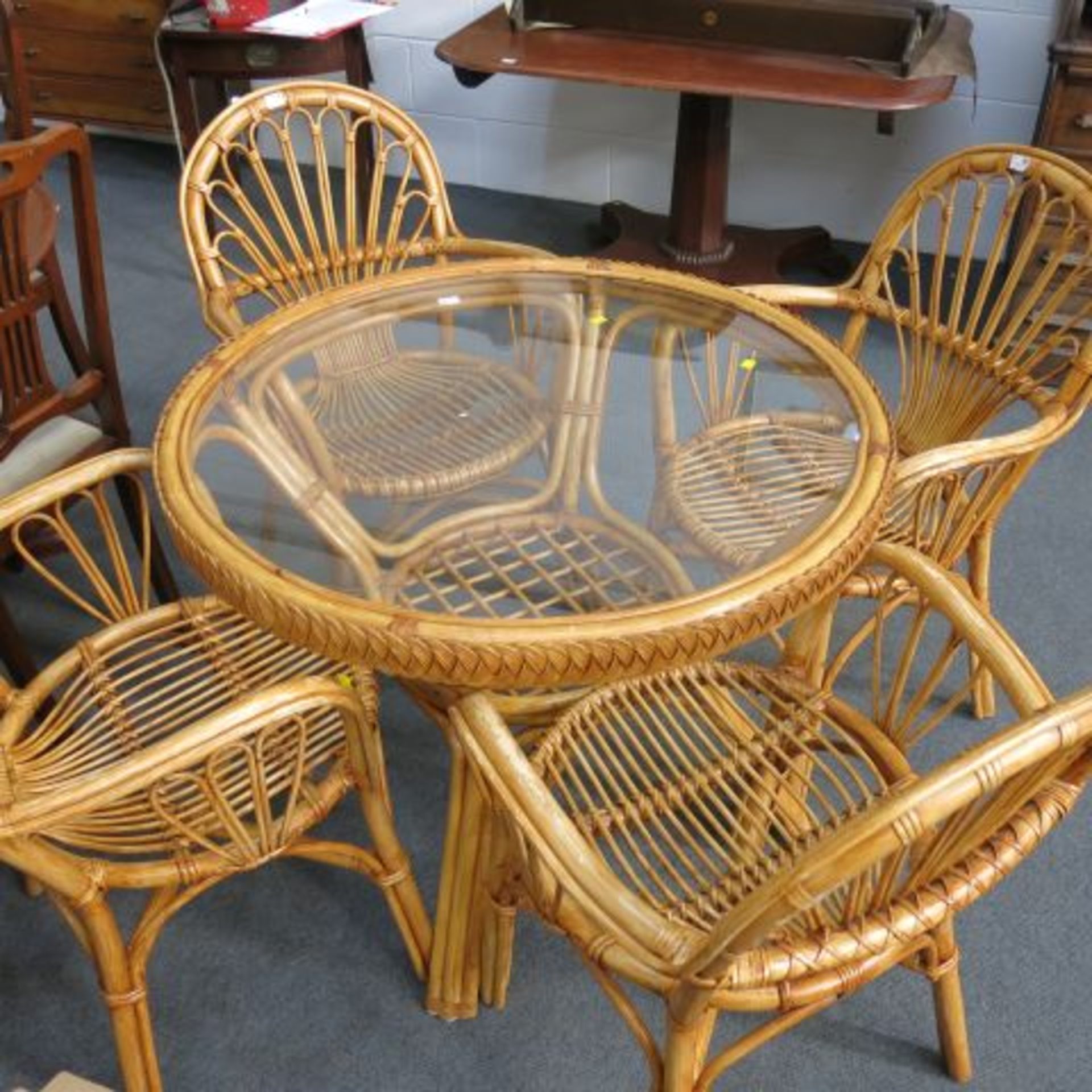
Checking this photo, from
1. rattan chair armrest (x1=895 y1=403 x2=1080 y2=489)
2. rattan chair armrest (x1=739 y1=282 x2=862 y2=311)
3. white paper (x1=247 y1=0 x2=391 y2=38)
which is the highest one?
white paper (x1=247 y1=0 x2=391 y2=38)

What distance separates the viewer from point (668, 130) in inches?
136

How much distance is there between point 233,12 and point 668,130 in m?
1.32

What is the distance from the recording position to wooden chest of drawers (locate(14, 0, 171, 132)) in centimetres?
362

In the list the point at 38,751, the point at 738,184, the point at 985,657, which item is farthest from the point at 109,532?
the point at 738,184

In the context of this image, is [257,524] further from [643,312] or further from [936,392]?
[936,392]

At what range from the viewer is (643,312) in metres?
1.65

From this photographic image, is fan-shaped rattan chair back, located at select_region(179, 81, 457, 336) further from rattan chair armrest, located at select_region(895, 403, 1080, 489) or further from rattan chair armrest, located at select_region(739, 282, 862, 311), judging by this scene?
rattan chair armrest, located at select_region(895, 403, 1080, 489)

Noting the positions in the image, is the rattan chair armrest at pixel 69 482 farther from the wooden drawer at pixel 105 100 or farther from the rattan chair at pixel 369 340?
the wooden drawer at pixel 105 100

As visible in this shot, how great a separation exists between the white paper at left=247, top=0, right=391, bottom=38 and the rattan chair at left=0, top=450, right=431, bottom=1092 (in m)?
1.83

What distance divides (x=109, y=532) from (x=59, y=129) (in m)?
0.66

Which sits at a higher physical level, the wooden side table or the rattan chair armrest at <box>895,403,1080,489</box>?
the wooden side table

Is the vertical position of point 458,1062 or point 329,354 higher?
point 329,354

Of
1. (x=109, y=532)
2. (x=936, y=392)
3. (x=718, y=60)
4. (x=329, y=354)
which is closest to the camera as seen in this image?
(x=109, y=532)

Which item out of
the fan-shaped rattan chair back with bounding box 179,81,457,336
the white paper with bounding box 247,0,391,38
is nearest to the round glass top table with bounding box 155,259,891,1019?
the fan-shaped rattan chair back with bounding box 179,81,457,336
